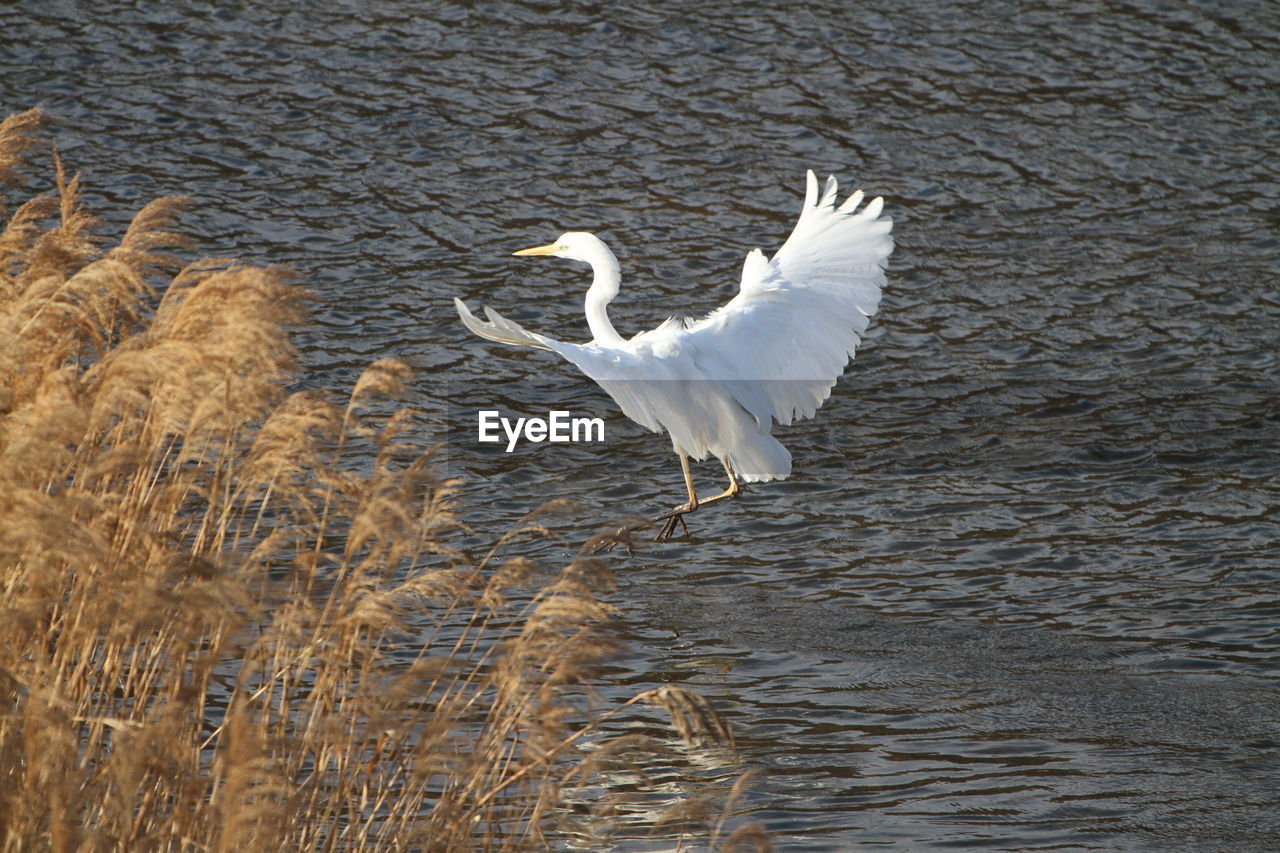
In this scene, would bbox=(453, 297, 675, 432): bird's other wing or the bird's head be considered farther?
the bird's head

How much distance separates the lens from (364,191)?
1036 cm

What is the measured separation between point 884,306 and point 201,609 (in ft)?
23.9

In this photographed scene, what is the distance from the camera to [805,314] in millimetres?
6203

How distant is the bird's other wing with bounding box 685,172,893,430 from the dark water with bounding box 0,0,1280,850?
0.82 meters

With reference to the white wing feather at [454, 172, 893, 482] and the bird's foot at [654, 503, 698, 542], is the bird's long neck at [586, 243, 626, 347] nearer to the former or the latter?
the white wing feather at [454, 172, 893, 482]

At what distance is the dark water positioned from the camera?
16.5 ft

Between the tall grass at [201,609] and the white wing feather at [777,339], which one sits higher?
the tall grass at [201,609]

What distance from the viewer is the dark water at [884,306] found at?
503 centimetres

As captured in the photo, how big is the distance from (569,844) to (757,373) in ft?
8.39

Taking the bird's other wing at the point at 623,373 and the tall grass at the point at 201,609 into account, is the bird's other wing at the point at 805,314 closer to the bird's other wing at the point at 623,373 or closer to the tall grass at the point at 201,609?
the bird's other wing at the point at 623,373

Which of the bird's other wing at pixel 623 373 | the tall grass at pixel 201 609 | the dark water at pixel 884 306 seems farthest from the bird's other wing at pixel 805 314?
the tall grass at pixel 201 609

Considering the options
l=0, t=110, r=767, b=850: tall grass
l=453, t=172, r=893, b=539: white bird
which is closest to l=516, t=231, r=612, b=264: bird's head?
l=453, t=172, r=893, b=539: white bird

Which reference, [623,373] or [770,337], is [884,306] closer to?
[770,337]

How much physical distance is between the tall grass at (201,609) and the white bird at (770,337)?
2.66m
